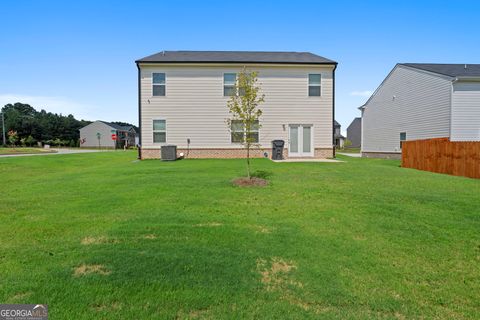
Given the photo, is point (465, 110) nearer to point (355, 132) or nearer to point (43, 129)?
point (355, 132)

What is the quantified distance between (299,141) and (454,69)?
13068 mm

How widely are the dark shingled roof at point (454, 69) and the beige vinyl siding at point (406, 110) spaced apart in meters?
0.49

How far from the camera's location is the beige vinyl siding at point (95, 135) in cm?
7319

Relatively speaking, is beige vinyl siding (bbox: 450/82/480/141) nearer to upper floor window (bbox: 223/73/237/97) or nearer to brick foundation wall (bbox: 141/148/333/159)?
brick foundation wall (bbox: 141/148/333/159)

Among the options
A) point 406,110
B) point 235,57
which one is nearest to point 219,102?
point 235,57

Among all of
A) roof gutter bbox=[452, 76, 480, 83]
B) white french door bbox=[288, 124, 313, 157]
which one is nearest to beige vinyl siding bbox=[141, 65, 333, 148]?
white french door bbox=[288, 124, 313, 157]

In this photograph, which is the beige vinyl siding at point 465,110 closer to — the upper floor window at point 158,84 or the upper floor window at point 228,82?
the upper floor window at point 228,82

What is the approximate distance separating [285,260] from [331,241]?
3.63 ft

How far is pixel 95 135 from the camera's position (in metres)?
73.8

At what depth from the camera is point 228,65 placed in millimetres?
19359

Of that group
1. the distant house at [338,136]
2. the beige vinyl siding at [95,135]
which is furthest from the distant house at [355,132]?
the beige vinyl siding at [95,135]

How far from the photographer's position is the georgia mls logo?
2.71 metres

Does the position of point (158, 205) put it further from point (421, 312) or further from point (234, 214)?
point (421, 312)

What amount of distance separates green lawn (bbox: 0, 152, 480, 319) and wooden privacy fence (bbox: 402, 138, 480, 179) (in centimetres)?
583
